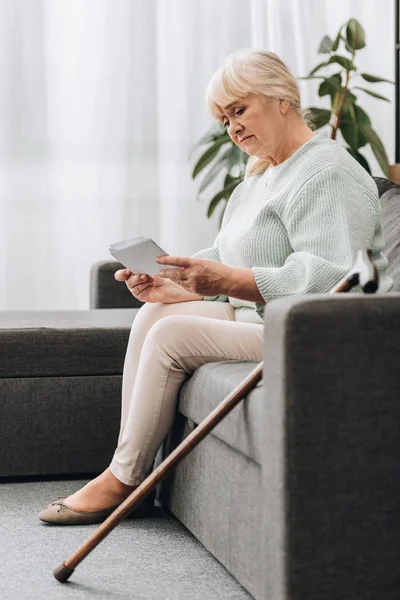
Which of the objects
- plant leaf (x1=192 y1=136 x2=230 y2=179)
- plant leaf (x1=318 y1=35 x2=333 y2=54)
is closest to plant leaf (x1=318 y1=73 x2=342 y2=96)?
plant leaf (x1=318 y1=35 x2=333 y2=54)

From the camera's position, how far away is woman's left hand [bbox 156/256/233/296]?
1.90 meters

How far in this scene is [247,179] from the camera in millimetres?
2438

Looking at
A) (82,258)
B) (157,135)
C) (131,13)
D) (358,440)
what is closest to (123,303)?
(82,258)

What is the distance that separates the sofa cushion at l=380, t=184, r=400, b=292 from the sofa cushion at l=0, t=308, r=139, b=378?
737 millimetres

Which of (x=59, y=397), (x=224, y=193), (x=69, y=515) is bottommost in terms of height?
(x=69, y=515)

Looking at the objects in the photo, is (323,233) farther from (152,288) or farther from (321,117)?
(321,117)

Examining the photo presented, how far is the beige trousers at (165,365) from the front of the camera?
2.01 m

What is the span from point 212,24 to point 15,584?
302cm

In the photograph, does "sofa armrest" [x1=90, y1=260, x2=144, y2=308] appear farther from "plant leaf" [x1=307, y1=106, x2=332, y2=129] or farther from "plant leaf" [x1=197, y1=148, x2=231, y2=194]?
"plant leaf" [x1=307, y1=106, x2=332, y2=129]

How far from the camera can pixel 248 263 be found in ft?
6.98

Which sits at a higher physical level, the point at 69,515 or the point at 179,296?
the point at 179,296

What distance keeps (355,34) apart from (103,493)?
222cm

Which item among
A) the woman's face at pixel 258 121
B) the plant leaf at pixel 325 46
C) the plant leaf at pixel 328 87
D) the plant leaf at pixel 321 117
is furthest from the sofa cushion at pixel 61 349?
the plant leaf at pixel 325 46

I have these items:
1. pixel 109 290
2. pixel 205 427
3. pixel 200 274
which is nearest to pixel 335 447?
pixel 205 427
